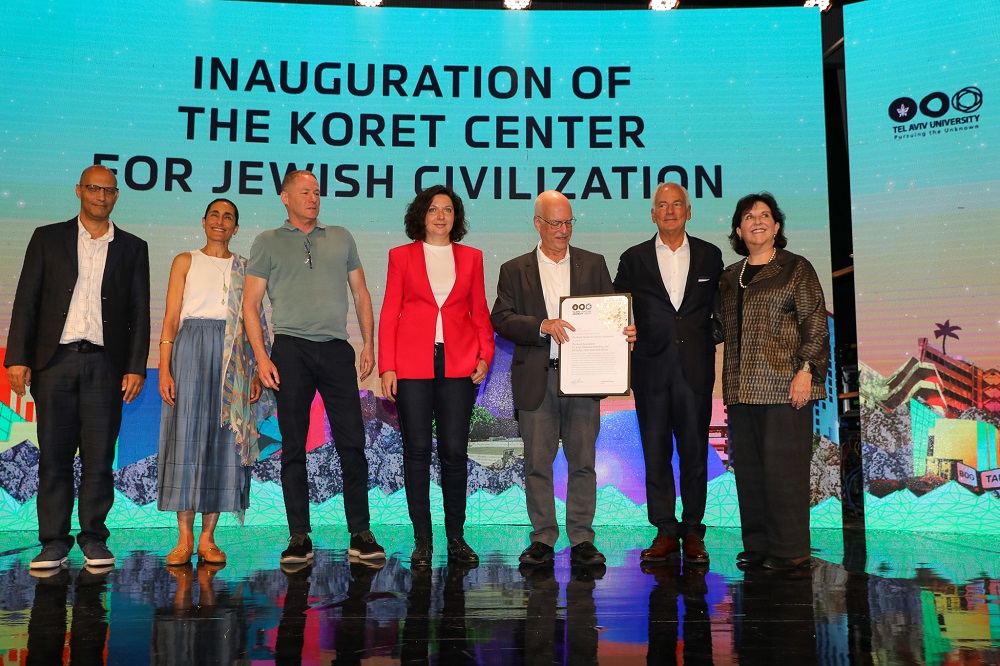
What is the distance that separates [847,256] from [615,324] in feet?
9.62

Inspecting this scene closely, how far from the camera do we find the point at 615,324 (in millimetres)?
3521

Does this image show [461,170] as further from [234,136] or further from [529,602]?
[529,602]

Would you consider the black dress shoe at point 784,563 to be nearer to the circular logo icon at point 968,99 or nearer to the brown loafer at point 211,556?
the brown loafer at point 211,556

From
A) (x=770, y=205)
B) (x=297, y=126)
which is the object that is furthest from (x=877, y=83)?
(x=297, y=126)

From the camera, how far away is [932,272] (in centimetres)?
483

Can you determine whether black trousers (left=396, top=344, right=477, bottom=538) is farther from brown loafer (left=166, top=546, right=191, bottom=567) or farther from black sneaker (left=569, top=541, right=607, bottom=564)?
brown loafer (left=166, top=546, right=191, bottom=567)

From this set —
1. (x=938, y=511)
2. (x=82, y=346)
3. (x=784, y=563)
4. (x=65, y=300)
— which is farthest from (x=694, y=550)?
(x=65, y=300)

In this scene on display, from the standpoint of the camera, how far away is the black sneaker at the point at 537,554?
3.39 meters

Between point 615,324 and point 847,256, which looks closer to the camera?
point 615,324

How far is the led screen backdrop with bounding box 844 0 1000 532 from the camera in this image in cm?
475

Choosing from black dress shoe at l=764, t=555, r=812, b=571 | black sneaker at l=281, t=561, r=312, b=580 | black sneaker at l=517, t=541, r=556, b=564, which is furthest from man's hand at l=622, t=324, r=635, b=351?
black sneaker at l=281, t=561, r=312, b=580

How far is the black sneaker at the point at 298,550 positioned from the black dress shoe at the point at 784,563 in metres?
1.84

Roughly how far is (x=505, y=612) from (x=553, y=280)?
1653mm

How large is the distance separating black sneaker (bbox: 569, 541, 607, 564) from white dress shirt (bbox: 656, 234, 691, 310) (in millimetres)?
1103
